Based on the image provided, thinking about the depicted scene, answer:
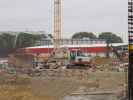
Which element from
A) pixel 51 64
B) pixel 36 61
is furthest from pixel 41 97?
pixel 36 61

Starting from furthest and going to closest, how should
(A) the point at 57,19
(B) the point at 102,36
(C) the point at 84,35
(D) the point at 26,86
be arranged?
(C) the point at 84,35
(B) the point at 102,36
(A) the point at 57,19
(D) the point at 26,86

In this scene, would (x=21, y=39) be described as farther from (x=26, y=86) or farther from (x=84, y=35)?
(x=26, y=86)

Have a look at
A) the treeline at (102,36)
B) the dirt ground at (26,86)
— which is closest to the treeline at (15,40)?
the treeline at (102,36)

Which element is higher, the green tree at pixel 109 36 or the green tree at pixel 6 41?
the green tree at pixel 109 36

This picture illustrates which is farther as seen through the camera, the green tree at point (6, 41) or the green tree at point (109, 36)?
the green tree at point (109, 36)

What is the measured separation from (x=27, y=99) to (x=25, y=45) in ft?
264

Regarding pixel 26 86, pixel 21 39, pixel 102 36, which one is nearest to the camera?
pixel 26 86

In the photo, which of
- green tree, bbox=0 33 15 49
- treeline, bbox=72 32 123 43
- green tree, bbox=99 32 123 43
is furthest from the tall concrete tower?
green tree, bbox=99 32 123 43

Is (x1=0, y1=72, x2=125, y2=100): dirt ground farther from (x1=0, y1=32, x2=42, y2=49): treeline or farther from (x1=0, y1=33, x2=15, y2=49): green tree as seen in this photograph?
(x1=0, y1=32, x2=42, y2=49): treeline

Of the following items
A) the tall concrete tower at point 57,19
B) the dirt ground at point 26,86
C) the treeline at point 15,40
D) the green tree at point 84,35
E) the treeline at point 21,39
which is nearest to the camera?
the dirt ground at point 26,86

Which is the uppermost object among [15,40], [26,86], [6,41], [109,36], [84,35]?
[84,35]

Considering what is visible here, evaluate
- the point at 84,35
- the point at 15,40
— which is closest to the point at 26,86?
the point at 15,40

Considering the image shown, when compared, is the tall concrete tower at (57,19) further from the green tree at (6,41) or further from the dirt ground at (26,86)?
the dirt ground at (26,86)

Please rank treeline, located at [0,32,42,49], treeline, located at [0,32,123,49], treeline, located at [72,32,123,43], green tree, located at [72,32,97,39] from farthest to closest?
green tree, located at [72,32,97,39] < treeline, located at [72,32,123,43] < treeline, located at [0,32,123,49] < treeline, located at [0,32,42,49]
